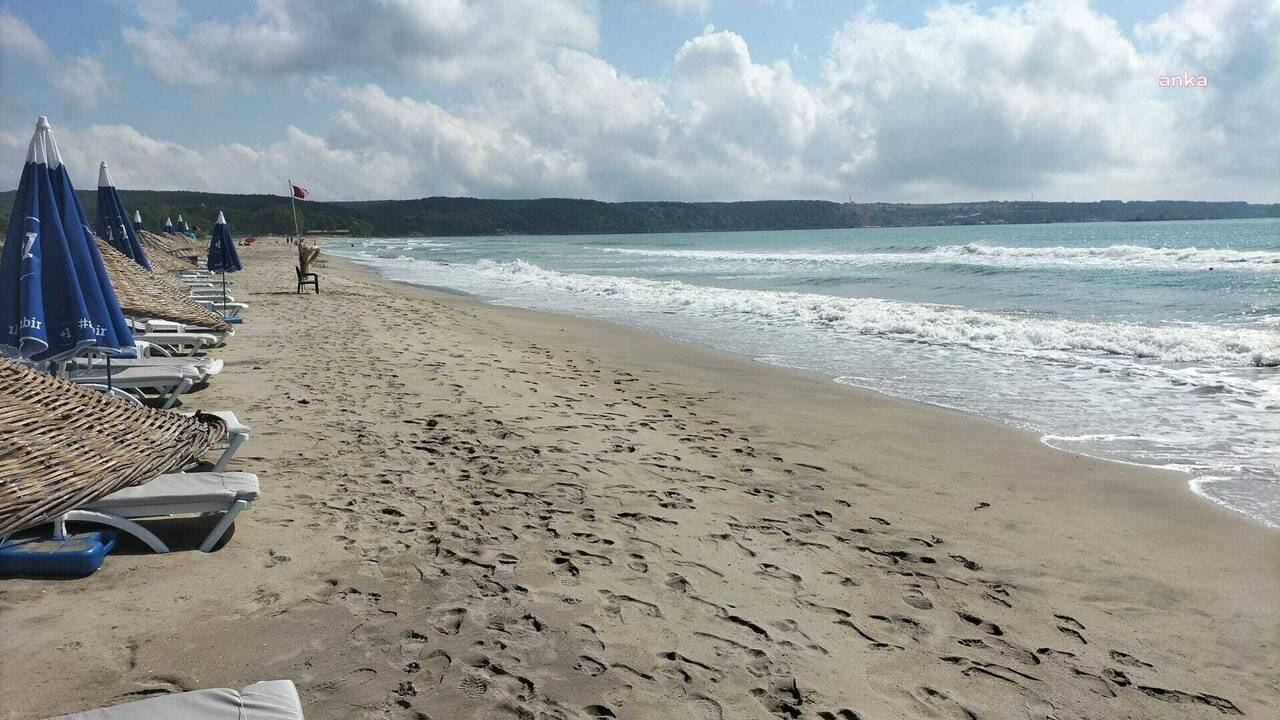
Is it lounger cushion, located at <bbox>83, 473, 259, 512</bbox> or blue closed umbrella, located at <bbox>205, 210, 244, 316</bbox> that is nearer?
lounger cushion, located at <bbox>83, 473, 259, 512</bbox>

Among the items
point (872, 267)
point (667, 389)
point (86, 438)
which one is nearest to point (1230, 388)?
point (667, 389)

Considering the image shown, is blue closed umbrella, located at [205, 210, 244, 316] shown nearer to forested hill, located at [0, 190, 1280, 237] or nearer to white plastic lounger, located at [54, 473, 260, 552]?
white plastic lounger, located at [54, 473, 260, 552]

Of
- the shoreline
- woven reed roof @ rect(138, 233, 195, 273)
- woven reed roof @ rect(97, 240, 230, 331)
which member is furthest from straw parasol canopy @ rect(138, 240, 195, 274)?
the shoreline

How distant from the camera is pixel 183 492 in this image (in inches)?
158

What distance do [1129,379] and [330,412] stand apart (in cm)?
892

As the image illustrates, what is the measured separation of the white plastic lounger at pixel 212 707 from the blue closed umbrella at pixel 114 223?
34.6ft

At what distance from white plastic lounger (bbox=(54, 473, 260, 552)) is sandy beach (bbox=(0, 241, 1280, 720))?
5.8 inches

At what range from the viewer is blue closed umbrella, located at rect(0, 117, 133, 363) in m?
3.86

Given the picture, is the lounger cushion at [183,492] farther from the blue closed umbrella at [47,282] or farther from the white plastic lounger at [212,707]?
the white plastic lounger at [212,707]

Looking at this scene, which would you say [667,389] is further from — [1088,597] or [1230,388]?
[1230,388]

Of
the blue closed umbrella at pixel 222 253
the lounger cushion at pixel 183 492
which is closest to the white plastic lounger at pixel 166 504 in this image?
the lounger cushion at pixel 183 492

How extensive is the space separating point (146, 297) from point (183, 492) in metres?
4.55

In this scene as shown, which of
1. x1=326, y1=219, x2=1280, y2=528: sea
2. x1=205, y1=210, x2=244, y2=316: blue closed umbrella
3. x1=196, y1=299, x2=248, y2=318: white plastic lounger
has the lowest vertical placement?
Answer: x1=326, y1=219, x2=1280, y2=528: sea

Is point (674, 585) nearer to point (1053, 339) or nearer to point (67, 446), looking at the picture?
point (67, 446)
